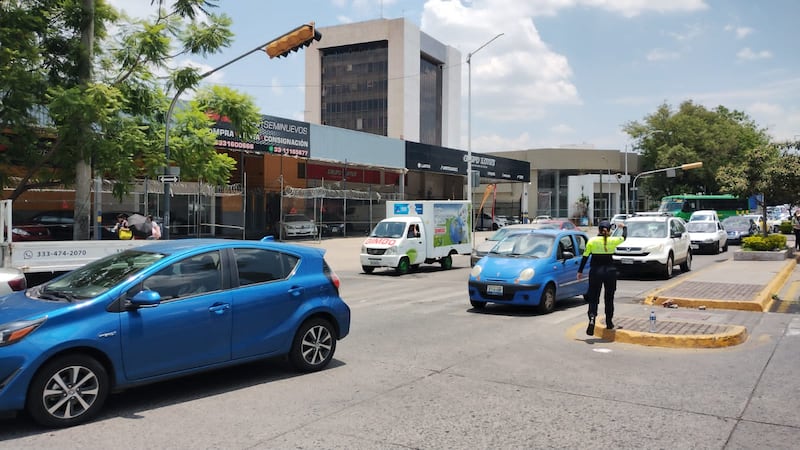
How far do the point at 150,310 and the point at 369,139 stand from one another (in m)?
35.7

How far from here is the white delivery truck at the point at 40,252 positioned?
11008 millimetres

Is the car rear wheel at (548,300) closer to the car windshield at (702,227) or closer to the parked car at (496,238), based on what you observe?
the parked car at (496,238)

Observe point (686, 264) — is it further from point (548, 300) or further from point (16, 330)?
point (16, 330)

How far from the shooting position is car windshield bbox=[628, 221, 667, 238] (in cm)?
1897

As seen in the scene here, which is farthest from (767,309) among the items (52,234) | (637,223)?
(52,234)

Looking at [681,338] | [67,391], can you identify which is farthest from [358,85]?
[67,391]

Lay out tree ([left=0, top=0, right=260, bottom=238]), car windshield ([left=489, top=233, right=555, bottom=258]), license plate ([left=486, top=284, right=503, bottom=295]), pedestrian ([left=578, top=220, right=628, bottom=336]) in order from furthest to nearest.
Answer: tree ([left=0, top=0, right=260, bottom=238]), car windshield ([left=489, top=233, right=555, bottom=258]), license plate ([left=486, top=284, right=503, bottom=295]), pedestrian ([left=578, top=220, right=628, bottom=336])

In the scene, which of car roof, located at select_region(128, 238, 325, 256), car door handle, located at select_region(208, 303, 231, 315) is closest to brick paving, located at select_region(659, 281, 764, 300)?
car roof, located at select_region(128, 238, 325, 256)

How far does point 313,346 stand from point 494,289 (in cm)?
529

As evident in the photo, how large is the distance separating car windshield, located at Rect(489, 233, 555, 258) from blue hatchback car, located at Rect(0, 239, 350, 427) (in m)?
5.70

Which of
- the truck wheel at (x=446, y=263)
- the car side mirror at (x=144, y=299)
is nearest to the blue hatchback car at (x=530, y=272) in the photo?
the car side mirror at (x=144, y=299)

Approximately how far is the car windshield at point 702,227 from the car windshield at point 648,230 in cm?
1074

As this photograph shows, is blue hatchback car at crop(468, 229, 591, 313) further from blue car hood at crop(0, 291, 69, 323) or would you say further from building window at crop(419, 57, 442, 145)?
building window at crop(419, 57, 442, 145)

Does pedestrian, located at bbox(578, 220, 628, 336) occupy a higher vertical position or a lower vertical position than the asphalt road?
higher
